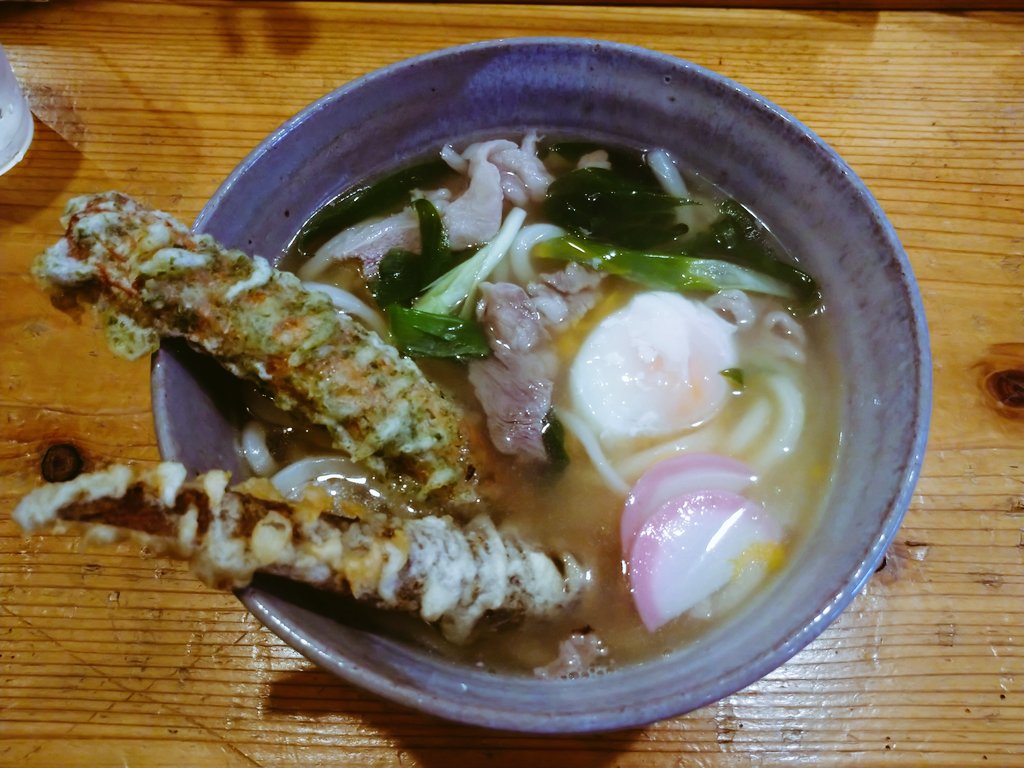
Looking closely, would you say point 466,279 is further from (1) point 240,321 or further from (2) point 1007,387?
(2) point 1007,387

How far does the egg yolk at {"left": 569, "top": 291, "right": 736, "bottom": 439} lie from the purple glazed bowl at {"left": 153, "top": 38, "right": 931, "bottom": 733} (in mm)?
304

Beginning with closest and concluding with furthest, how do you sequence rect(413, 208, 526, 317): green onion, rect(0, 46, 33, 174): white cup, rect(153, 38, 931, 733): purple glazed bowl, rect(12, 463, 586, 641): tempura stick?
rect(12, 463, 586, 641): tempura stick, rect(153, 38, 931, 733): purple glazed bowl, rect(413, 208, 526, 317): green onion, rect(0, 46, 33, 174): white cup

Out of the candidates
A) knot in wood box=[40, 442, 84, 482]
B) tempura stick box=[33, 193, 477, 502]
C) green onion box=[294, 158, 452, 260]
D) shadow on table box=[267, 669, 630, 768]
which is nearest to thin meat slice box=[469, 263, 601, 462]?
tempura stick box=[33, 193, 477, 502]

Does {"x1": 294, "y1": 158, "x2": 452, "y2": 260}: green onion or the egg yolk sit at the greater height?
{"x1": 294, "y1": 158, "x2": 452, "y2": 260}: green onion

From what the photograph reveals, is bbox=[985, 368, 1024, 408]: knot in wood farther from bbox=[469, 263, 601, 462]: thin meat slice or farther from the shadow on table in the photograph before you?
the shadow on table

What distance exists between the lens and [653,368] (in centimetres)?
187

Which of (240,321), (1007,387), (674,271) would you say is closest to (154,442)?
(240,321)

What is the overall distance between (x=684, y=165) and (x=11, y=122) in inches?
81.5

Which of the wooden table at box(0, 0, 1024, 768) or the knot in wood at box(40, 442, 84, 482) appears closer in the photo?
the wooden table at box(0, 0, 1024, 768)

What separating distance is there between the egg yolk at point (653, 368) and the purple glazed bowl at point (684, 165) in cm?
30

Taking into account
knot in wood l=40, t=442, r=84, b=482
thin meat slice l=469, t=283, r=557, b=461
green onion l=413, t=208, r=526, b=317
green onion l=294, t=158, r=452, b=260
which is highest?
green onion l=294, t=158, r=452, b=260

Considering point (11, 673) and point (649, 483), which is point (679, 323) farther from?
point (11, 673)

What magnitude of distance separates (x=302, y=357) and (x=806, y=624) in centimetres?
107

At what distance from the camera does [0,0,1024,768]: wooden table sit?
1570 millimetres
